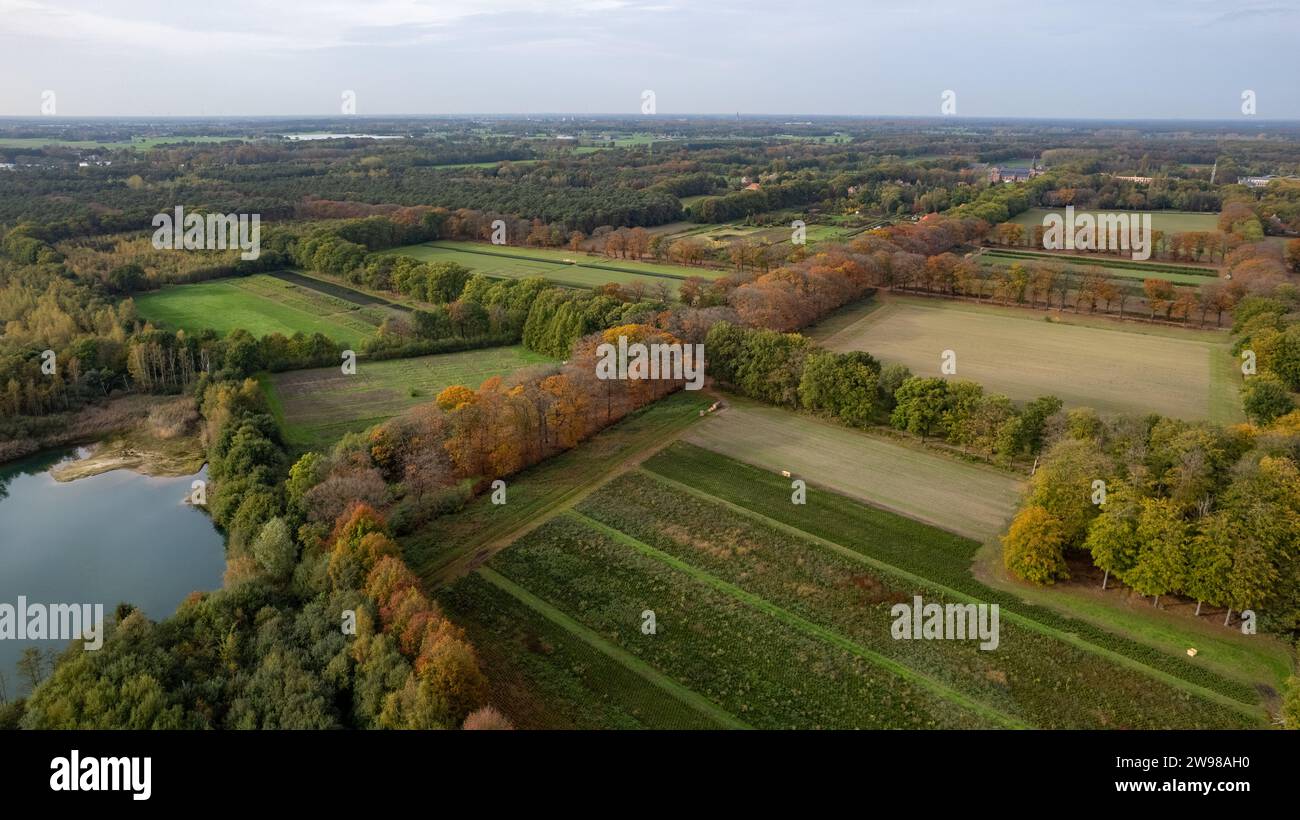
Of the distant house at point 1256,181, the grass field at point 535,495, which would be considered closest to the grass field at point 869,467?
the grass field at point 535,495

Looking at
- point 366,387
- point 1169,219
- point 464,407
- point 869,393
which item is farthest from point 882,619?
point 1169,219

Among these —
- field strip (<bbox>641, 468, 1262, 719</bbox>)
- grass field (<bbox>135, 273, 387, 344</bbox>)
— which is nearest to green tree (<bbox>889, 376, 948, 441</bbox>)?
field strip (<bbox>641, 468, 1262, 719</bbox>)

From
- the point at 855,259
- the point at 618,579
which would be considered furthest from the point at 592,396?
the point at 855,259

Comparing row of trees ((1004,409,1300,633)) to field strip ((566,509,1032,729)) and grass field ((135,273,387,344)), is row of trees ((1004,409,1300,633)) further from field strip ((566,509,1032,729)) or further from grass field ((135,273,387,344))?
grass field ((135,273,387,344))

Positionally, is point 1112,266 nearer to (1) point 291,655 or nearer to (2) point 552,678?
(2) point 552,678

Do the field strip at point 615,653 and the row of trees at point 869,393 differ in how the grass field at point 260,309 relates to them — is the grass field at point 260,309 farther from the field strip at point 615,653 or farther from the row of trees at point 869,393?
the field strip at point 615,653

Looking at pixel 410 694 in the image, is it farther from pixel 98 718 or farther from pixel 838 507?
pixel 838 507
